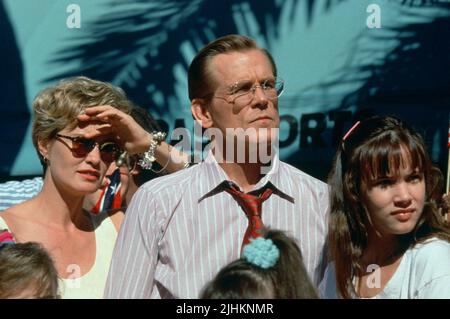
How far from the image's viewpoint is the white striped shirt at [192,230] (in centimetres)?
327

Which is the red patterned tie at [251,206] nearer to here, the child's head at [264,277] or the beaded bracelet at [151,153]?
the child's head at [264,277]

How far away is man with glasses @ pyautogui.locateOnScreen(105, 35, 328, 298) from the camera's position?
129 inches

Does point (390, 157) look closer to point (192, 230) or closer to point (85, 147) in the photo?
point (192, 230)

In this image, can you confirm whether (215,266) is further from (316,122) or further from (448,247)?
(316,122)

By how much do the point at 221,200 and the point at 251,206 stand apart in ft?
0.41

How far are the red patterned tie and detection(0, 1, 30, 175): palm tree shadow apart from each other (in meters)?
2.07

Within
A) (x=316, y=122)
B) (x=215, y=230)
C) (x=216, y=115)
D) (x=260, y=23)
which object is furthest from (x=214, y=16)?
(x=215, y=230)

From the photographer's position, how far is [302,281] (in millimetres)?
2781

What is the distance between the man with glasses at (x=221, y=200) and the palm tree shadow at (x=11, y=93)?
71.8 inches

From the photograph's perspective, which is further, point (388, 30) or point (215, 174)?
point (388, 30)

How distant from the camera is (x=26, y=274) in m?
3.13

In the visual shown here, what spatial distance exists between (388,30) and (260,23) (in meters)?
0.75
